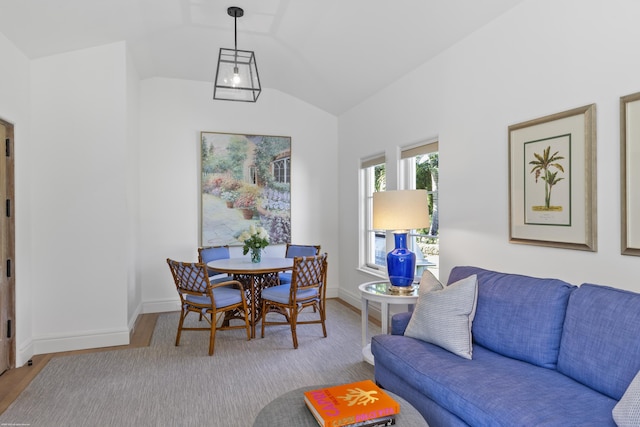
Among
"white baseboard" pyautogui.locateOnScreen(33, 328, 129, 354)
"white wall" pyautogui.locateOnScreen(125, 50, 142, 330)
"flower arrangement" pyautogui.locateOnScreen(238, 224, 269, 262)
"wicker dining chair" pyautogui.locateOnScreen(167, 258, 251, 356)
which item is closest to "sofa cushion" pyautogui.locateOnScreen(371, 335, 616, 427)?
"wicker dining chair" pyautogui.locateOnScreen(167, 258, 251, 356)

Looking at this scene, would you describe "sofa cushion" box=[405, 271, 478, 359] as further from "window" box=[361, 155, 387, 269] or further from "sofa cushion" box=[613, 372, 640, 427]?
"window" box=[361, 155, 387, 269]

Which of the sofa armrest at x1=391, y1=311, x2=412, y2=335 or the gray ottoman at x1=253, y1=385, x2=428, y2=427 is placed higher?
the sofa armrest at x1=391, y1=311, x2=412, y2=335

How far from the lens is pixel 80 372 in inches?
131

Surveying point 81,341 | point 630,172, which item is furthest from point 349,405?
point 81,341

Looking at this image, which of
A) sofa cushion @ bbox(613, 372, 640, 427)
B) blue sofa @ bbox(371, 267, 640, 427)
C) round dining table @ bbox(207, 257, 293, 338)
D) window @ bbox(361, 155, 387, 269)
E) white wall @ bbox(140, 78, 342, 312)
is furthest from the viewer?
white wall @ bbox(140, 78, 342, 312)

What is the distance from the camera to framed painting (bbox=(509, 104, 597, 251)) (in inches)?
93.1

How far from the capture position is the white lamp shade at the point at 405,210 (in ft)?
10.8

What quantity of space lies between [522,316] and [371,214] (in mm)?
3177

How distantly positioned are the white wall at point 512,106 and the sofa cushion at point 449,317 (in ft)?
2.14

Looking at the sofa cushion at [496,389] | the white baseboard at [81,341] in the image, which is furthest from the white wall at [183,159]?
the sofa cushion at [496,389]

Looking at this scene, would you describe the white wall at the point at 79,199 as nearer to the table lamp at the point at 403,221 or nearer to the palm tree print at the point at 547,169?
the table lamp at the point at 403,221

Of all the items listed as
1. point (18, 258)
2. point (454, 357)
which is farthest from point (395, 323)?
point (18, 258)

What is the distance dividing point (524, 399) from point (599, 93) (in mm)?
1733

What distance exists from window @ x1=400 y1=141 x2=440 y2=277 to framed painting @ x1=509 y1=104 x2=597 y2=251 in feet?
3.47
